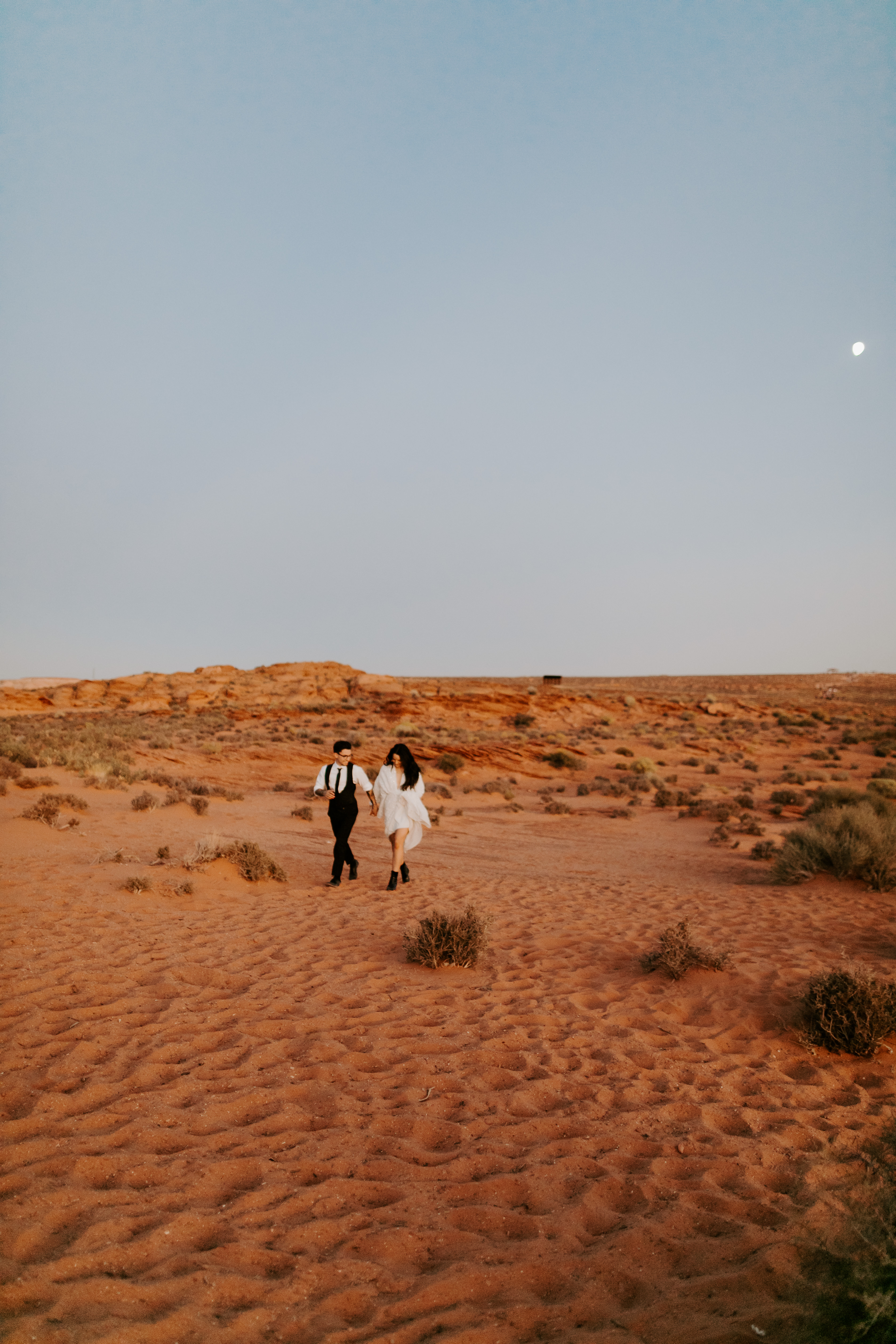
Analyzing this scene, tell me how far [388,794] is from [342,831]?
103 centimetres

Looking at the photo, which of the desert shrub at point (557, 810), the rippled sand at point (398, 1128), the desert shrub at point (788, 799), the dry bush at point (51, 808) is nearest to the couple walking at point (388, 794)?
the rippled sand at point (398, 1128)

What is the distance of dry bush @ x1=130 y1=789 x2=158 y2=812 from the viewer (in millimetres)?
14000

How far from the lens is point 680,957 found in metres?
6.29

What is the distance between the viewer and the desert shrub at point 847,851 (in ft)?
33.9

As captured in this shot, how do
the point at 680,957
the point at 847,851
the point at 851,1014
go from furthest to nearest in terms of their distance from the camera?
the point at 847,851 → the point at 680,957 → the point at 851,1014

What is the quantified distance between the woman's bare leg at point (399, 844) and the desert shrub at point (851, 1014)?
534cm

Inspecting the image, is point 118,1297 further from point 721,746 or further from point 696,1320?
point 721,746

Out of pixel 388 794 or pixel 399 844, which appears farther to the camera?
pixel 399 844

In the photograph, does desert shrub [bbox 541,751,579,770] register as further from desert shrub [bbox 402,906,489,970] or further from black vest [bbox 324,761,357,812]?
desert shrub [bbox 402,906,489,970]

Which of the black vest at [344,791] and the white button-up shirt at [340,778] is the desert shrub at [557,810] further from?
the white button-up shirt at [340,778]

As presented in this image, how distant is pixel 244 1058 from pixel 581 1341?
288 centimetres

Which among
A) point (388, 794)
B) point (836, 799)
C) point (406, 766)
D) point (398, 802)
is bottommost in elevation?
point (836, 799)

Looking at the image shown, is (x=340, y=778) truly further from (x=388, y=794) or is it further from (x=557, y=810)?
(x=557, y=810)

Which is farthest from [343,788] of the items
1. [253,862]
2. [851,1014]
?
[851,1014]
